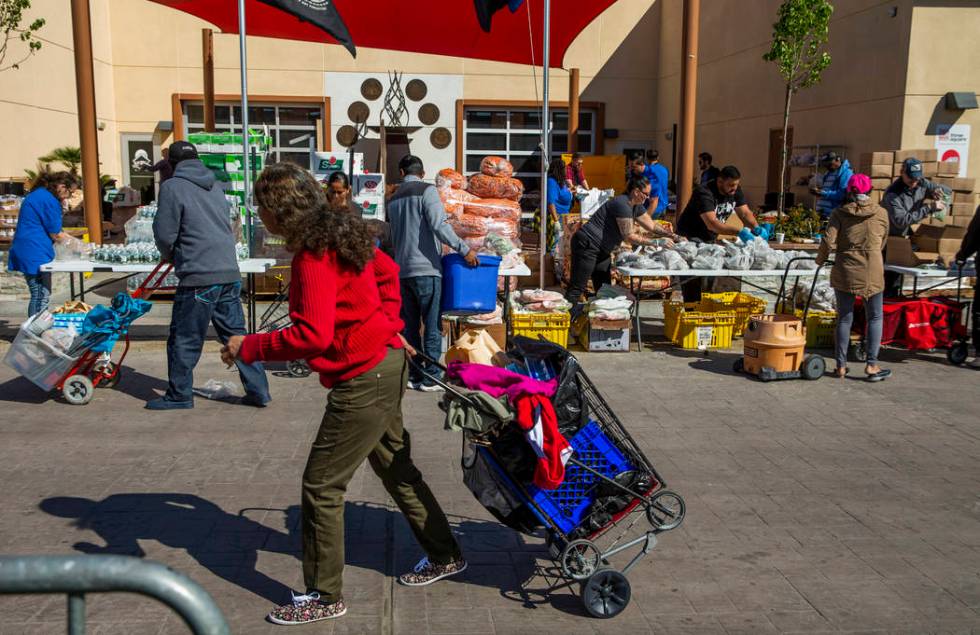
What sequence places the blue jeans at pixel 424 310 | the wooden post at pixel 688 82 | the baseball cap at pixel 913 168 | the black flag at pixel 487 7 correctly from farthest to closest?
the wooden post at pixel 688 82, the black flag at pixel 487 7, the baseball cap at pixel 913 168, the blue jeans at pixel 424 310

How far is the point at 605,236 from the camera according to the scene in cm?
918

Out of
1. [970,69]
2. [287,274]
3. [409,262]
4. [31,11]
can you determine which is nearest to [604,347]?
[409,262]

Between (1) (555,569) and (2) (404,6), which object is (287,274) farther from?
(1) (555,569)

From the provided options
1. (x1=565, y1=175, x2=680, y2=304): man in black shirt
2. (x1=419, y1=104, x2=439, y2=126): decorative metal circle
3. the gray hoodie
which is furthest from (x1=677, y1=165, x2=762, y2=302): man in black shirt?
(x1=419, y1=104, x2=439, y2=126): decorative metal circle

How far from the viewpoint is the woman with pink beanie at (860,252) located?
791 cm

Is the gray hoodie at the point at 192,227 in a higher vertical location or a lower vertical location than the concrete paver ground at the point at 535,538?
higher

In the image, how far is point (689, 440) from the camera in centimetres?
645

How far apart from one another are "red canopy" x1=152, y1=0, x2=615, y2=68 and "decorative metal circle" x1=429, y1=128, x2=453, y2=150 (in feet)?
29.1

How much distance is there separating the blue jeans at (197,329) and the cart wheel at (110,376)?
80cm

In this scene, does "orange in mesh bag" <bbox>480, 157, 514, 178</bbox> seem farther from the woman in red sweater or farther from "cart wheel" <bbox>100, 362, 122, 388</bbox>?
the woman in red sweater

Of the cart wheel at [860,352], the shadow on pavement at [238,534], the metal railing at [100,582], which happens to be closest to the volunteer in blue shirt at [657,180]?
the cart wheel at [860,352]

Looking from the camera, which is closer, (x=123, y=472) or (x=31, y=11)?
(x=123, y=472)

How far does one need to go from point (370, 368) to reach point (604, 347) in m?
5.77

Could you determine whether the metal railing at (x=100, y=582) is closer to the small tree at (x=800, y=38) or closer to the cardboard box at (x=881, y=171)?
the cardboard box at (x=881, y=171)
